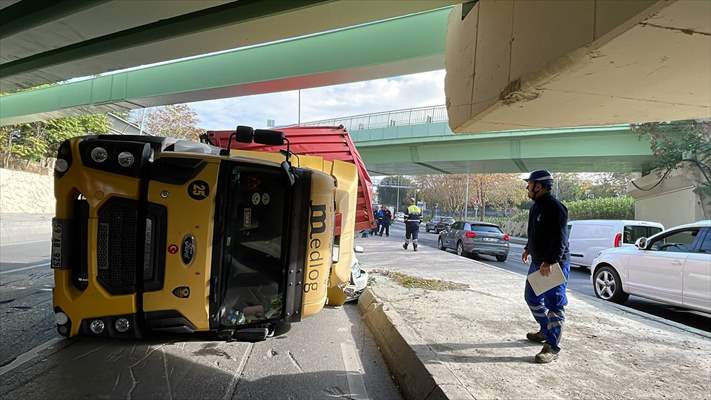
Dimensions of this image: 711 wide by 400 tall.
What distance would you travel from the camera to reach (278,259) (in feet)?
12.5

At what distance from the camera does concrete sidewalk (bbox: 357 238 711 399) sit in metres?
3.49

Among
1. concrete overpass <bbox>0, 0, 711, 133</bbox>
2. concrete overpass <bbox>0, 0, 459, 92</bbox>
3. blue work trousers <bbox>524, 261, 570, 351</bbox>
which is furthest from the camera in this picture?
concrete overpass <bbox>0, 0, 459, 92</bbox>

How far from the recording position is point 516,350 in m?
4.41

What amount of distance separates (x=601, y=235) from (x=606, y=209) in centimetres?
2045

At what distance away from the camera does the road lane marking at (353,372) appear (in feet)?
11.9

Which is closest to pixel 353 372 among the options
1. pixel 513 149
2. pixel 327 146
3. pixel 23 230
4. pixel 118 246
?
pixel 118 246

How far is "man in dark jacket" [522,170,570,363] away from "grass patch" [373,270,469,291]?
3010 mm

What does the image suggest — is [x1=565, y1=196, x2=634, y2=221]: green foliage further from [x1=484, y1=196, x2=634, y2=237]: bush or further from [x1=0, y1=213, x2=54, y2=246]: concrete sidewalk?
[x1=0, y1=213, x2=54, y2=246]: concrete sidewalk

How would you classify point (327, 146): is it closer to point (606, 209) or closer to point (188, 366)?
point (188, 366)

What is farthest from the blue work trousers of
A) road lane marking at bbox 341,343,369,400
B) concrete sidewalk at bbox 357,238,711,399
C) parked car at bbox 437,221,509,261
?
parked car at bbox 437,221,509,261

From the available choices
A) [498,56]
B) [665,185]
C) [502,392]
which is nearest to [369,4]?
[498,56]

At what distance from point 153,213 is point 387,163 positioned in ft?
79.3

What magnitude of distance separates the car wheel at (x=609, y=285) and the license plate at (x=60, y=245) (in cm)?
890

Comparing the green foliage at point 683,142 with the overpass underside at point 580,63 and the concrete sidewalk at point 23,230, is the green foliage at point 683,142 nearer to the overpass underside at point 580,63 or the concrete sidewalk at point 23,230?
the overpass underside at point 580,63
